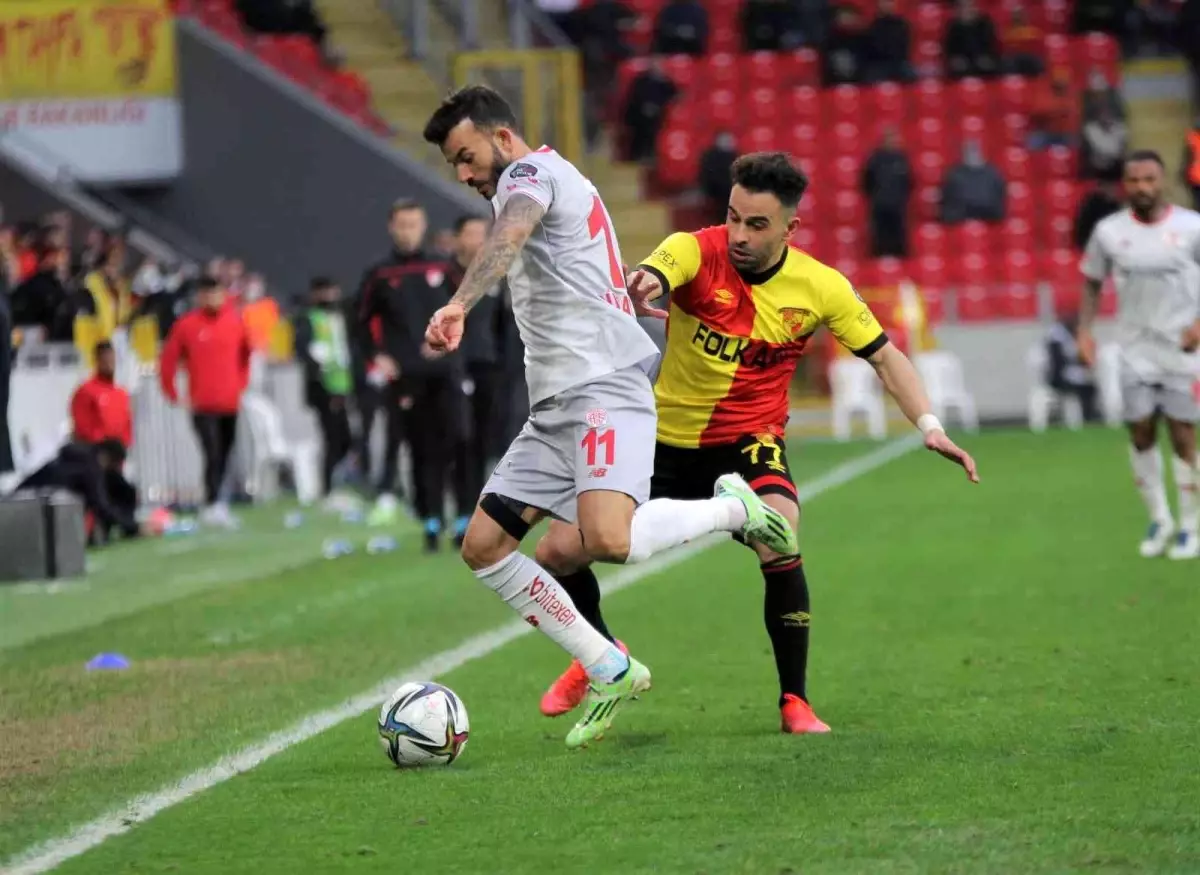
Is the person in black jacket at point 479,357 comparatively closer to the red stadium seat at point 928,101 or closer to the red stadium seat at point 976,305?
the red stadium seat at point 976,305

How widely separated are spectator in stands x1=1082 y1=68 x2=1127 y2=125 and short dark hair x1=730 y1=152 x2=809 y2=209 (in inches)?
917

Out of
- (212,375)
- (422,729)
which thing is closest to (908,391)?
(422,729)

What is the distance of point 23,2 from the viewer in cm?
2492

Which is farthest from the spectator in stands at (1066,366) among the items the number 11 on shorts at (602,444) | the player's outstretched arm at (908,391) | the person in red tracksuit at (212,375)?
the number 11 on shorts at (602,444)

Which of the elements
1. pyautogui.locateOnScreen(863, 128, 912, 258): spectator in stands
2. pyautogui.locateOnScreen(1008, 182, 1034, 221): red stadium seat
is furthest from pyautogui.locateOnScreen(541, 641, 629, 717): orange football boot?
pyautogui.locateOnScreen(1008, 182, 1034, 221): red stadium seat

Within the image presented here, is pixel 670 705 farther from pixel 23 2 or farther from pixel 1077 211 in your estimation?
pixel 1077 211

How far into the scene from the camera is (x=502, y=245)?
6.25m

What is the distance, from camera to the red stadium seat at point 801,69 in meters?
31.3

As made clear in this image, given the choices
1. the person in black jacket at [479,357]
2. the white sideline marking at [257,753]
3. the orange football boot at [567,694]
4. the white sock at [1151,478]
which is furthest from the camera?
the person in black jacket at [479,357]

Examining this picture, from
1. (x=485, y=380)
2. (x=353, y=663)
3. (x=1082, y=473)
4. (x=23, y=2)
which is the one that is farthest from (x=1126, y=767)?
(x=23, y=2)

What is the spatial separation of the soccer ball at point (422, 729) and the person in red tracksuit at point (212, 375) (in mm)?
11890

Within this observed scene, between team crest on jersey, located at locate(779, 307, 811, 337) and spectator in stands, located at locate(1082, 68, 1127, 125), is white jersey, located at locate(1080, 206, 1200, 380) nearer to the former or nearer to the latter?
team crest on jersey, located at locate(779, 307, 811, 337)

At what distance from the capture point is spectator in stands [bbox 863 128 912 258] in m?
28.6

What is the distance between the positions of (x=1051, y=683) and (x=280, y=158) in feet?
67.4
